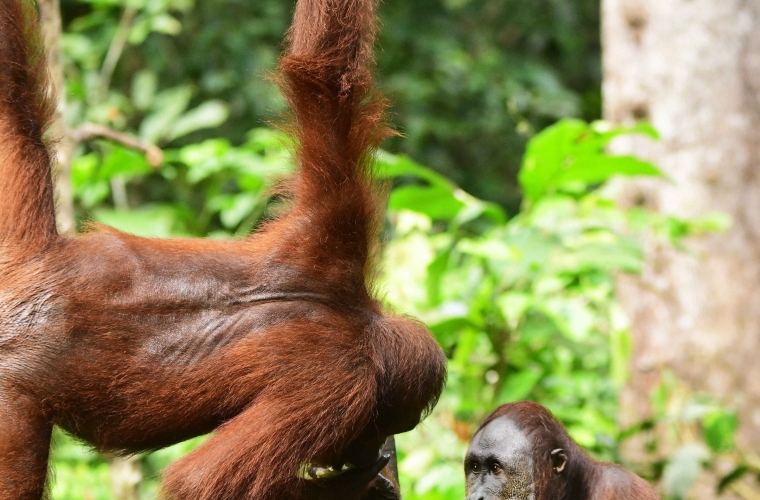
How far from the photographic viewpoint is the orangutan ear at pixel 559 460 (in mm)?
3537

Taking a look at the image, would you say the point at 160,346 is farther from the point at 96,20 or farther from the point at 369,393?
the point at 96,20

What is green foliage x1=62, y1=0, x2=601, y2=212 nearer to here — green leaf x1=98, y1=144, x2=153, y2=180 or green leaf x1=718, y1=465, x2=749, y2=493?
green leaf x1=98, y1=144, x2=153, y2=180

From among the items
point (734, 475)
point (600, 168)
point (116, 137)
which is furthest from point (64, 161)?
point (734, 475)

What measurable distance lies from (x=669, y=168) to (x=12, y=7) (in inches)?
163

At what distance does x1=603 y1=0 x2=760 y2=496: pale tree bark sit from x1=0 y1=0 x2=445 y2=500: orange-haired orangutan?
3.16m

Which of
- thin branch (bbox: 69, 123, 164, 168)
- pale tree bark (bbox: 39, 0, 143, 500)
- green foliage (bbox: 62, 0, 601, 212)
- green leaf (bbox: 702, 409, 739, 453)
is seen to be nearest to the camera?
pale tree bark (bbox: 39, 0, 143, 500)

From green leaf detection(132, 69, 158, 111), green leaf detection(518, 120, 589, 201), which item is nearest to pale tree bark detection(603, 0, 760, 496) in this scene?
green leaf detection(518, 120, 589, 201)

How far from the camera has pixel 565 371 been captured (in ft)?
18.9

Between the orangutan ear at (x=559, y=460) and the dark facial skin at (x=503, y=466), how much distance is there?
13 cm

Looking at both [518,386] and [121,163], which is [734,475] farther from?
[121,163]

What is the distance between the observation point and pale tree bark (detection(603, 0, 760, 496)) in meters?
5.58

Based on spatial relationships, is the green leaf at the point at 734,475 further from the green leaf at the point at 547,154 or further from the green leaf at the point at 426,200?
the green leaf at the point at 426,200

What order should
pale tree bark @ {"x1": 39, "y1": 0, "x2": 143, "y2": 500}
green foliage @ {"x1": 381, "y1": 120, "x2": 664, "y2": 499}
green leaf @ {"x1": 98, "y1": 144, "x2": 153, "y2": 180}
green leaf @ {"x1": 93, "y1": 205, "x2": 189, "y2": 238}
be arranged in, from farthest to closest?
green leaf @ {"x1": 93, "y1": 205, "x2": 189, "y2": 238}
green leaf @ {"x1": 98, "y1": 144, "x2": 153, "y2": 180}
green foliage @ {"x1": 381, "y1": 120, "x2": 664, "y2": 499}
pale tree bark @ {"x1": 39, "y1": 0, "x2": 143, "y2": 500}

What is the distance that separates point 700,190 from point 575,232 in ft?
5.42
